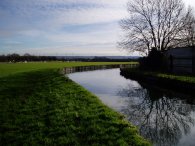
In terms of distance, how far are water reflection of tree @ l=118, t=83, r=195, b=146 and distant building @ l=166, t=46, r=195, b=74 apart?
514 inches

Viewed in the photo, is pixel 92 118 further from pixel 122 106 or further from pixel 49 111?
pixel 122 106

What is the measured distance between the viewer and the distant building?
30178mm

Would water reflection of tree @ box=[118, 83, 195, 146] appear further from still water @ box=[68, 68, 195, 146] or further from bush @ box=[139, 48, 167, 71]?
bush @ box=[139, 48, 167, 71]

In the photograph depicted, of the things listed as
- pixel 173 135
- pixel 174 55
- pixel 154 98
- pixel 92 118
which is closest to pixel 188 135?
pixel 173 135

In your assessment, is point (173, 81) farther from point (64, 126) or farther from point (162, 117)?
point (64, 126)

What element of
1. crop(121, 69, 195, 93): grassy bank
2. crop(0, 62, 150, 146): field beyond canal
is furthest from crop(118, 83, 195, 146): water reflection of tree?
crop(121, 69, 195, 93): grassy bank

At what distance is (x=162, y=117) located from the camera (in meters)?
12.7

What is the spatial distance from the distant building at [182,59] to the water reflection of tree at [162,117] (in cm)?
1305

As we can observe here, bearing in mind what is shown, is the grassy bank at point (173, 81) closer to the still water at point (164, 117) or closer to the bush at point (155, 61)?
the still water at point (164, 117)

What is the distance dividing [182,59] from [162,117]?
20.6 m

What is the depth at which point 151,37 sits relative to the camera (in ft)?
142

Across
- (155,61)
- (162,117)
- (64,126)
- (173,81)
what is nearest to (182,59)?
(155,61)

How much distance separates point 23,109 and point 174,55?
25703 mm

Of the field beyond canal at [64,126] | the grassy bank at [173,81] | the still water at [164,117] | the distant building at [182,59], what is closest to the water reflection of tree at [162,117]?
the still water at [164,117]
